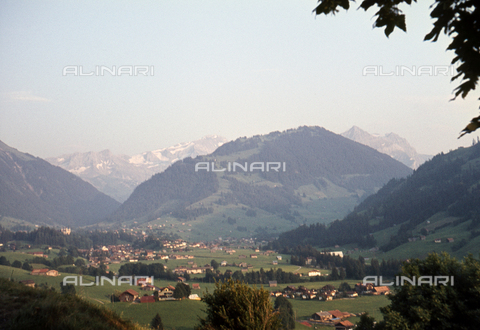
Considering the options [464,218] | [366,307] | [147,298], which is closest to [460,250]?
[464,218]

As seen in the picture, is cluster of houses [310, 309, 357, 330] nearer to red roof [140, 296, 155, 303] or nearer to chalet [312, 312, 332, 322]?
chalet [312, 312, 332, 322]

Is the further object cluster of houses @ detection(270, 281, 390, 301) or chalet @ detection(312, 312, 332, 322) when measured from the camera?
cluster of houses @ detection(270, 281, 390, 301)

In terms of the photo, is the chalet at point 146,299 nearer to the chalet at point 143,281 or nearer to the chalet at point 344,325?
the chalet at point 143,281

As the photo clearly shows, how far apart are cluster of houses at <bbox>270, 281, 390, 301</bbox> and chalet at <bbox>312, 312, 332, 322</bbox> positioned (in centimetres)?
2060

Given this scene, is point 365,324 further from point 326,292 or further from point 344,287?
point 344,287

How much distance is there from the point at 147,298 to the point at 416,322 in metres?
63.7

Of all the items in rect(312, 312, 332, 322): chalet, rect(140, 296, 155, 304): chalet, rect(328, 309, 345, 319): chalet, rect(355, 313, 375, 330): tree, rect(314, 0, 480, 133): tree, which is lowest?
rect(312, 312, 332, 322): chalet

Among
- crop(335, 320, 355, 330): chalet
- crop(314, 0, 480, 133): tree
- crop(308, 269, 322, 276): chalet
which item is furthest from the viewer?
crop(308, 269, 322, 276): chalet

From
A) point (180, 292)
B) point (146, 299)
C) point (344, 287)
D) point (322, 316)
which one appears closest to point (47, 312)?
point (322, 316)

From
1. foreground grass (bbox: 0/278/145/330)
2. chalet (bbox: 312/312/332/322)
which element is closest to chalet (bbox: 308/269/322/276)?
chalet (bbox: 312/312/332/322)

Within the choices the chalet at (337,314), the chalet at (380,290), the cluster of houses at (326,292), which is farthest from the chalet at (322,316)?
the chalet at (380,290)

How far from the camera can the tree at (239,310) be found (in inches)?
644

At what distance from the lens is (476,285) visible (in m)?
28.4

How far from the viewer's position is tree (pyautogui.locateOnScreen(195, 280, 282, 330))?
1636 centimetres
